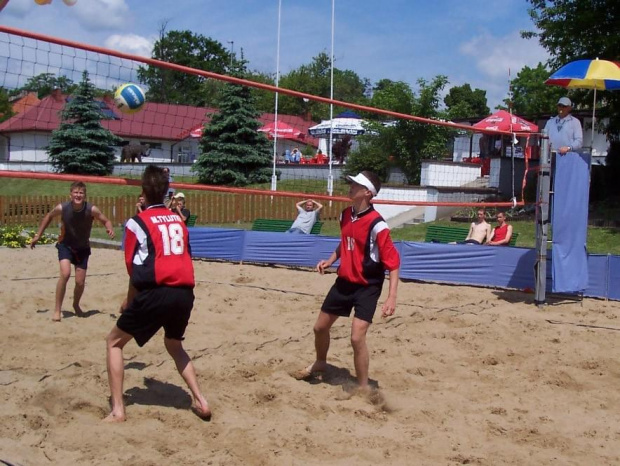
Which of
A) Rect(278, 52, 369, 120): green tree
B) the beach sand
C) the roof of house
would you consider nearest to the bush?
the roof of house

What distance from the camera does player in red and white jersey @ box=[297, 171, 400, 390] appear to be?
5348mm

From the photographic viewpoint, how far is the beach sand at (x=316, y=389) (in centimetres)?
429

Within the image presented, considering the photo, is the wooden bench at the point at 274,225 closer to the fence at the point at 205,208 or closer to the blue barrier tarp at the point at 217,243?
the blue barrier tarp at the point at 217,243

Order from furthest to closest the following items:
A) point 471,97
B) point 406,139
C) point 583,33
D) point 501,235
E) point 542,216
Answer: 1. point 471,97
2. point 406,139
3. point 583,33
4. point 501,235
5. point 542,216

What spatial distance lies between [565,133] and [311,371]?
544 cm

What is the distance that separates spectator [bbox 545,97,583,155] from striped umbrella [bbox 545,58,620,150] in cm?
27

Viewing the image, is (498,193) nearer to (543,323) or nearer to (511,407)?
(543,323)

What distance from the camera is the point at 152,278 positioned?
14.7 ft

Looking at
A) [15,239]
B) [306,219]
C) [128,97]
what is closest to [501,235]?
[306,219]

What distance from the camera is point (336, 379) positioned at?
5.89 meters

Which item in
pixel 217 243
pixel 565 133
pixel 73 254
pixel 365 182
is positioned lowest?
pixel 217 243

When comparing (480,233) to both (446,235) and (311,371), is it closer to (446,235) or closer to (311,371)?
(446,235)

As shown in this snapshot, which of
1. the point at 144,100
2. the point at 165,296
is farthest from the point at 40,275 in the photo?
the point at 165,296

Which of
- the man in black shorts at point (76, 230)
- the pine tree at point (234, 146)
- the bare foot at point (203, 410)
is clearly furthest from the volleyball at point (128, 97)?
the pine tree at point (234, 146)
